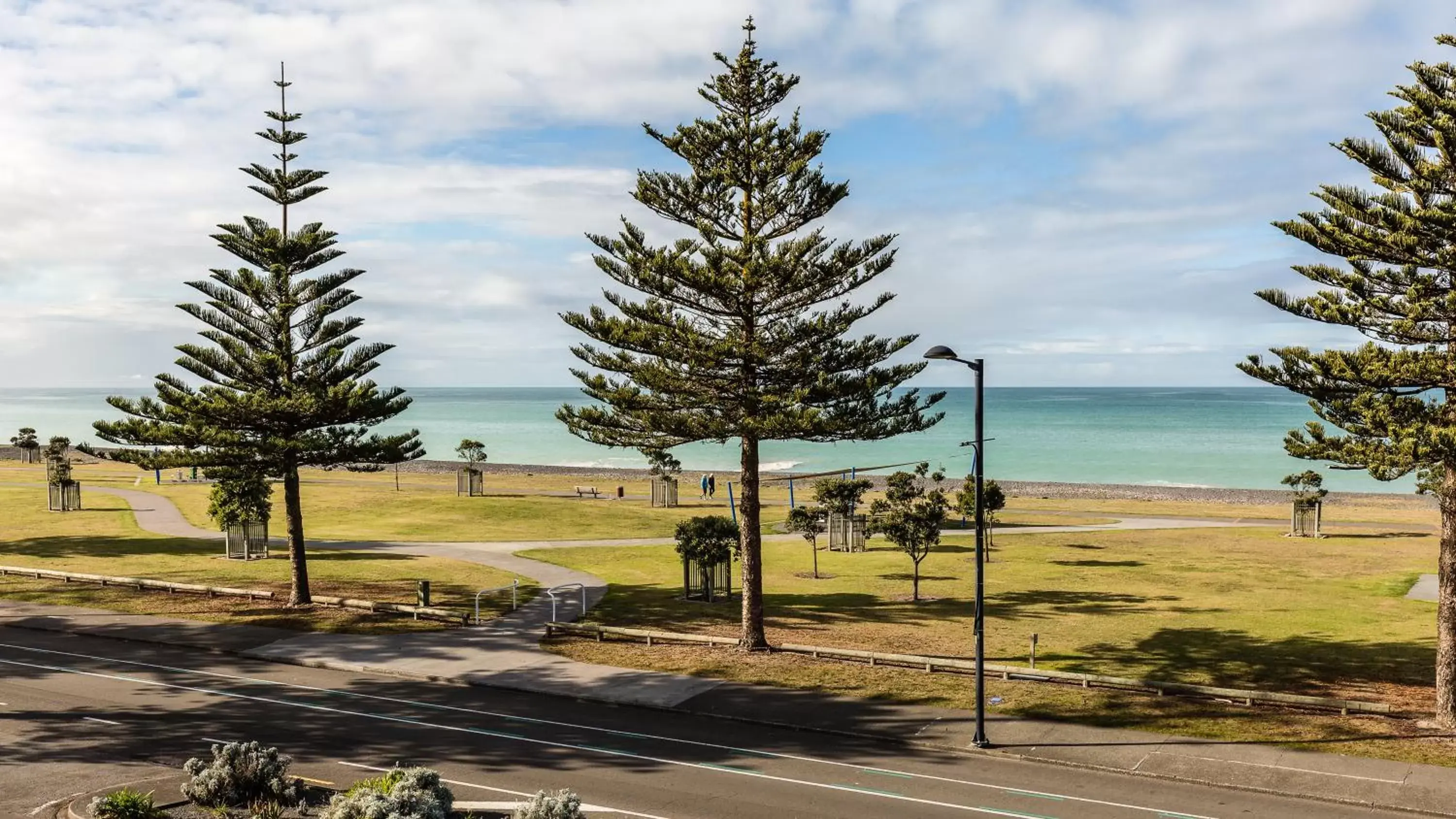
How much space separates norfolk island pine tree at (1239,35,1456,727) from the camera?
1752cm

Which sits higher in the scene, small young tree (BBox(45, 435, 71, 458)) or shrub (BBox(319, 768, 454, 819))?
small young tree (BBox(45, 435, 71, 458))

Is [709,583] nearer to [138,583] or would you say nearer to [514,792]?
A: [514,792]

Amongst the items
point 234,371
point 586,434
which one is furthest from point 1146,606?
point 234,371

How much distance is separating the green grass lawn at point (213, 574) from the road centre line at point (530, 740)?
5621 millimetres

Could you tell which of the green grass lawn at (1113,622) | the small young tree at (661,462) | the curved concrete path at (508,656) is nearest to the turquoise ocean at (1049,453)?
the small young tree at (661,462)

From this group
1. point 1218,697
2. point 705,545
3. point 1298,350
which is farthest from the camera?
point 705,545

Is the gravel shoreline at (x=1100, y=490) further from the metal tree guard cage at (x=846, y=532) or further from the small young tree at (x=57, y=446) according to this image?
the small young tree at (x=57, y=446)

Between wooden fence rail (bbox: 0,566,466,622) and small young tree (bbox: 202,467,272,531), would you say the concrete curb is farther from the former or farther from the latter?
small young tree (bbox: 202,467,272,531)

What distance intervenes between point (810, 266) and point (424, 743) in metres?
13.2

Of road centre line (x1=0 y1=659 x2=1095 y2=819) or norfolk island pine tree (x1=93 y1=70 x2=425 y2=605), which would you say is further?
norfolk island pine tree (x1=93 y1=70 x2=425 y2=605)

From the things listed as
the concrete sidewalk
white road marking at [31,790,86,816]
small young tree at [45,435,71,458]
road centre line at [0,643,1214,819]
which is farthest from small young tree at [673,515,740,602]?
small young tree at [45,435,71,458]

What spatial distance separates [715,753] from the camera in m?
17.3

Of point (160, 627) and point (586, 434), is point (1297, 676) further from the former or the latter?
point (160, 627)

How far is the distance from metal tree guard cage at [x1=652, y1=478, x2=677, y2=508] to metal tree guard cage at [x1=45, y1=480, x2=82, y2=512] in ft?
96.5
